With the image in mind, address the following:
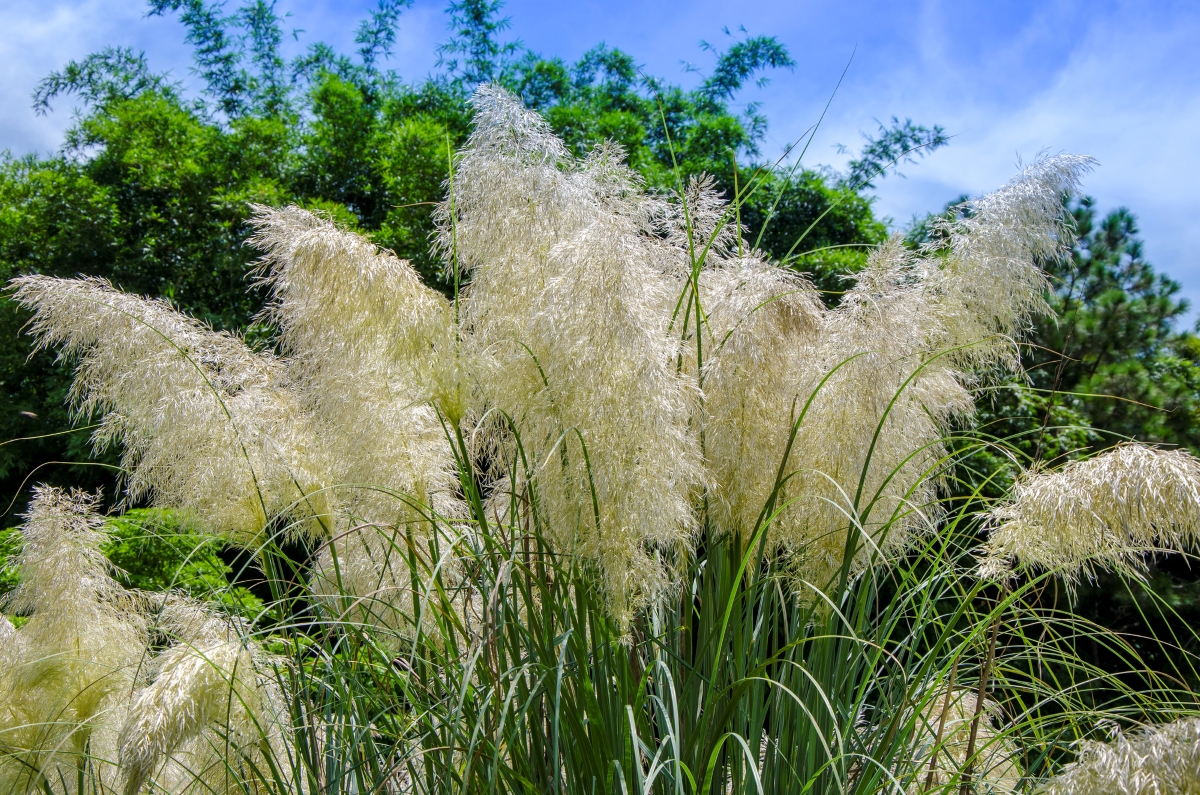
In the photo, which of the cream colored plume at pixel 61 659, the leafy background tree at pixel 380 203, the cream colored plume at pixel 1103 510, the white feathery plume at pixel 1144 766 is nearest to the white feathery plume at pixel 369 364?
the cream colored plume at pixel 61 659

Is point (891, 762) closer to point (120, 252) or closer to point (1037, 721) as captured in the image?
point (1037, 721)

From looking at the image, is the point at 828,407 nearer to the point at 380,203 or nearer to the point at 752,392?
the point at 752,392

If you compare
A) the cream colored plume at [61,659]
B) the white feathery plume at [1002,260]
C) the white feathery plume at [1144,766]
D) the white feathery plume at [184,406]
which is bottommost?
the cream colored plume at [61,659]

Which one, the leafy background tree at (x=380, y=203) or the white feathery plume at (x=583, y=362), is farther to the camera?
the leafy background tree at (x=380, y=203)

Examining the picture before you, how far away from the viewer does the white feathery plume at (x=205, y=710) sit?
2.20m

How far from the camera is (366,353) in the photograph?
2490 millimetres

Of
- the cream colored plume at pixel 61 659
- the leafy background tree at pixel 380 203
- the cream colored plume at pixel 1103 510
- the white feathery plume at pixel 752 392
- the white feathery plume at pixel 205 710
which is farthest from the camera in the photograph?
the leafy background tree at pixel 380 203

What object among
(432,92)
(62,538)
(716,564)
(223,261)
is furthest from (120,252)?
(716,564)

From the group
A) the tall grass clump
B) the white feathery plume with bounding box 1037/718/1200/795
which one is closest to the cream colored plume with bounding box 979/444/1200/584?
the tall grass clump

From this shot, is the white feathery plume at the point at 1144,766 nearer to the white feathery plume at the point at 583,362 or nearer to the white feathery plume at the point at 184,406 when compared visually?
the white feathery plume at the point at 583,362

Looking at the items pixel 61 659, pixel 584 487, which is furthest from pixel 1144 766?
pixel 61 659

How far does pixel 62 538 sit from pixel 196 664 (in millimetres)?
1261

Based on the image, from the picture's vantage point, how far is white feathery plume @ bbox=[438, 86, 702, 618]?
81.0 inches

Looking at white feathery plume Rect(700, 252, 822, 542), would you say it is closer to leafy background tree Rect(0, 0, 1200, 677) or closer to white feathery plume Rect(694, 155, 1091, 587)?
white feathery plume Rect(694, 155, 1091, 587)
